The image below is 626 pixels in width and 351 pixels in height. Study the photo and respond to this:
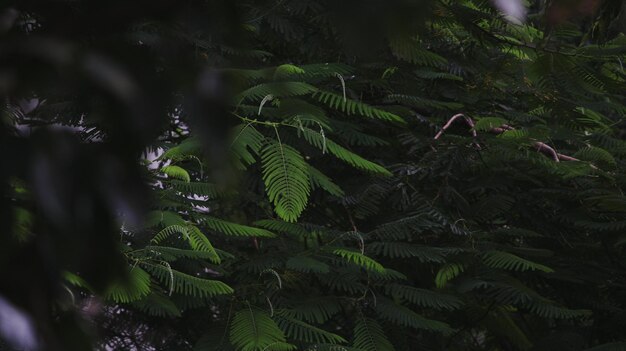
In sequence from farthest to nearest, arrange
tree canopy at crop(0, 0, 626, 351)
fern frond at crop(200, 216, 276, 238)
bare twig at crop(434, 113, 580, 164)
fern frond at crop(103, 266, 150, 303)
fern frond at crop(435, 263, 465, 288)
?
bare twig at crop(434, 113, 580, 164) → fern frond at crop(435, 263, 465, 288) → fern frond at crop(200, 216, 276, 238) → fern frond at crop(103, 266, 150, 303) → tree canopy at crop(0, 0, 626, 351)

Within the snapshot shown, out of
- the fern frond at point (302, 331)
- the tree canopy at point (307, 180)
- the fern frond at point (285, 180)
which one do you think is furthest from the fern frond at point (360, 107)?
the fern frond at point (302, 331)

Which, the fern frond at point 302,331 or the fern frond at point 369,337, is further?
the fern frond at point 369,337

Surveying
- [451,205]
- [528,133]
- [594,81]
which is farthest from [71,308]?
[451,205]

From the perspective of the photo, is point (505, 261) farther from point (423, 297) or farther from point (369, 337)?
point (369, 337)

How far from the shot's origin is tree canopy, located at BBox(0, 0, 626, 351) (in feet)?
2.17

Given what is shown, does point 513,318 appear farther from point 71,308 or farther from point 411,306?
point 71,308

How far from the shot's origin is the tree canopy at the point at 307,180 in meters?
0.66

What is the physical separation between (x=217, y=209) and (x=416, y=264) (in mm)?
948

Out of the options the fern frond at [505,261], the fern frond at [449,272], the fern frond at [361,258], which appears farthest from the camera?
the fern frond at [449,272]

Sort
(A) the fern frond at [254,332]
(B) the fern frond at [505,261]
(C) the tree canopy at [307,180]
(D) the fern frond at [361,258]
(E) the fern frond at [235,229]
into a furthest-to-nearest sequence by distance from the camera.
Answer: (B) the fern frond at [505,261] < (E) the fern frond at [235,229] < (D) the fern frond at [361,258] < (A) the fern frond at [254,332] < (C) the tree canopy at [307,180]

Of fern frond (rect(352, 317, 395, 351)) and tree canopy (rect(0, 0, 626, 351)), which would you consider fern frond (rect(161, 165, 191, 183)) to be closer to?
tree canopy (rect(0, 0, 626, 351))

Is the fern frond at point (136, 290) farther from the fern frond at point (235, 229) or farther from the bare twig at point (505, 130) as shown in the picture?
the bare twig at point (505, 130)

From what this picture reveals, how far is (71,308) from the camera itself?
0.78m

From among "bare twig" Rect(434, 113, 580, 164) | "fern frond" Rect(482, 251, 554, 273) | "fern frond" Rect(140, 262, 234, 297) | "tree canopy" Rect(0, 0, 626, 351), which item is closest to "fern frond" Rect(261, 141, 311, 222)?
"tree canopy" Rect(0, 0, 626, 351)
